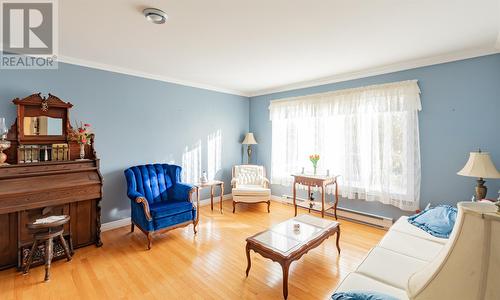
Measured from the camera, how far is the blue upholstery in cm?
298

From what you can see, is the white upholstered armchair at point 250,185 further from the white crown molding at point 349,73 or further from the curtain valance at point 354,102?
the white crown molding at point 349,73

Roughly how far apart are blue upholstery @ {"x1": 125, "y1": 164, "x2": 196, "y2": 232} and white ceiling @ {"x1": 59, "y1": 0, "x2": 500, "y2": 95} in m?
1.61

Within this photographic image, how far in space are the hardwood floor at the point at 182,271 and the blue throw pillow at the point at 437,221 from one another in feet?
2.30

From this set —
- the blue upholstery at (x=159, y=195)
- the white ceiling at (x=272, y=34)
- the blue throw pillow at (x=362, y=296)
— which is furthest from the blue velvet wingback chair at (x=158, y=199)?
the blue throw pillow at (x=362, y=296)

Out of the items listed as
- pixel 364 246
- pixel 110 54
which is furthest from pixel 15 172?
pixel 364 246

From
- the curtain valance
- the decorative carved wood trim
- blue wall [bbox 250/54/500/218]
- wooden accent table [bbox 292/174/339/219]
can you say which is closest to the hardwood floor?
the decorative carved wood trim

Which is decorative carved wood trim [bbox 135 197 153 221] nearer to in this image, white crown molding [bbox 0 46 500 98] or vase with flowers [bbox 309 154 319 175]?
white crown molding [bbox 0 46 500 98]

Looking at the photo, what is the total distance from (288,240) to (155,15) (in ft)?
7.98

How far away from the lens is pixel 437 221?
2424mm

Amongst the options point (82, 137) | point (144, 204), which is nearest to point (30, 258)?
point (144, 204)

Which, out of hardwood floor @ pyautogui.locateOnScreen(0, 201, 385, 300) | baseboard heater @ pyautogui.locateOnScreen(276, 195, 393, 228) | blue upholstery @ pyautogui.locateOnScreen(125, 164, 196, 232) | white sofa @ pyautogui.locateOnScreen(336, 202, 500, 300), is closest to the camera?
white sofa @ pyautogui.locateOnScreen(336, 202, 500, 300)

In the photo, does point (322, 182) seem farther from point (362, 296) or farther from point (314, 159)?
point (362, 296)

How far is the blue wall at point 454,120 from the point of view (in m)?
2.76

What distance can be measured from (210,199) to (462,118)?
168 inches
